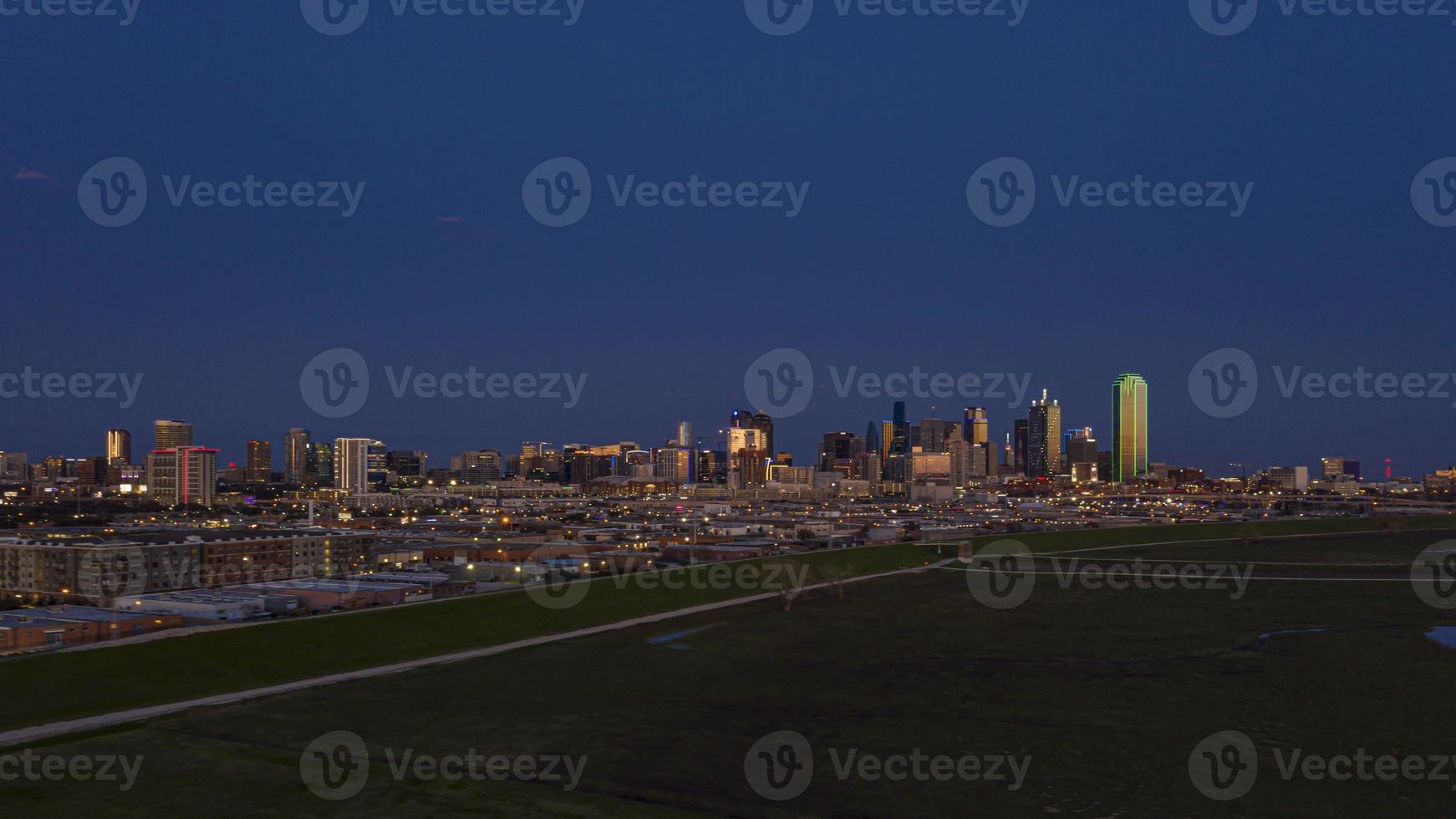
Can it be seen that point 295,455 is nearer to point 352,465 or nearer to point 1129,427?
point 352,465

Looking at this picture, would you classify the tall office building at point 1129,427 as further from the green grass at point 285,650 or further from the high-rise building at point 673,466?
the green grass at point 285,650

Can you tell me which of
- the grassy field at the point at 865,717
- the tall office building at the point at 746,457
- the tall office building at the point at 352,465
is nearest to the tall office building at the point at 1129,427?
the tall office building at the point at 746,457

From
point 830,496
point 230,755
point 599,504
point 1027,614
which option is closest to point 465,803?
point 230,755

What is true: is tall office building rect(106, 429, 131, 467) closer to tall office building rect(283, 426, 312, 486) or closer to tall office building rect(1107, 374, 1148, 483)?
tall office building rect(283, 426, 312, 486)

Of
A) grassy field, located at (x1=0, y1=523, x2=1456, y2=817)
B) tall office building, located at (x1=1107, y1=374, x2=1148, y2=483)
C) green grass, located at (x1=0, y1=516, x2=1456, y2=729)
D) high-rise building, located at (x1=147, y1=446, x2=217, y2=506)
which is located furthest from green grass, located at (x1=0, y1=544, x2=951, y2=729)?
tall office building, located at (x1=1107, y1=374, x2=1148, y2=483)

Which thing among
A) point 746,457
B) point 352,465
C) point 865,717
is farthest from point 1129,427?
point 865,717
